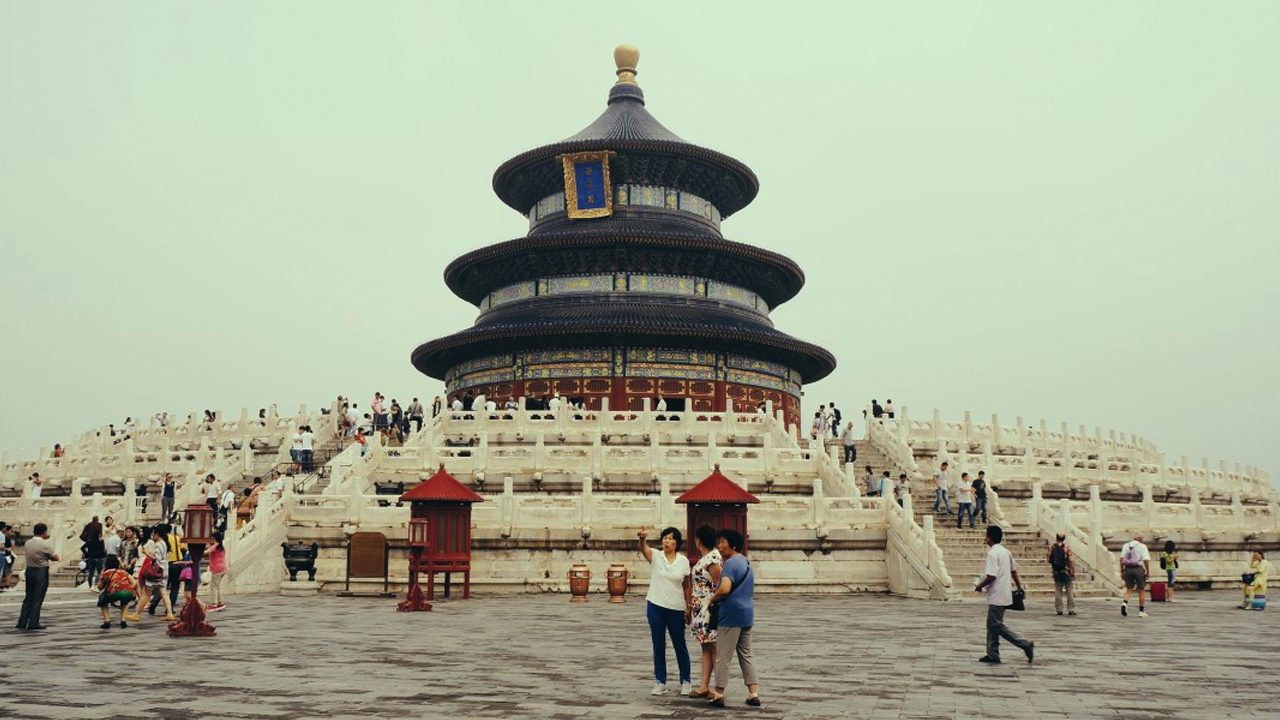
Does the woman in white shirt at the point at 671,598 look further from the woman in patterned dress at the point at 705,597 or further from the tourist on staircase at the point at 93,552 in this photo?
the tourist on staircase at the point at 93,552

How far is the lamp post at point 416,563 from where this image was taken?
60.8 feet

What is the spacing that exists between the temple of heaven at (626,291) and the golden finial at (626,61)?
3.12 meters

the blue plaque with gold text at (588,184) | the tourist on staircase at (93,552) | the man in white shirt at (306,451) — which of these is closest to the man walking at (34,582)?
the tourist on staircase at (93,552)

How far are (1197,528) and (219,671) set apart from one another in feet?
75.2

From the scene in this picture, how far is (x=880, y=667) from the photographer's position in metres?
11.8

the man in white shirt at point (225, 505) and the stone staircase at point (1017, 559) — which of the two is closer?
the stone staircase at point (1017, 559)

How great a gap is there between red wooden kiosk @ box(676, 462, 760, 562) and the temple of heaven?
20.4 m

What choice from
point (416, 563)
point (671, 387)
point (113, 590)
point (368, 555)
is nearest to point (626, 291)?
point (671, 387)

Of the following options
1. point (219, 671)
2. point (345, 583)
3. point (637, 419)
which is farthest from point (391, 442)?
point (219, 671)

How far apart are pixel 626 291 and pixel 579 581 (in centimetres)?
2634

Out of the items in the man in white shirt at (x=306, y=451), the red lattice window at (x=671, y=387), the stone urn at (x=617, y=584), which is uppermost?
the red lattice window at (x=671, y=387)

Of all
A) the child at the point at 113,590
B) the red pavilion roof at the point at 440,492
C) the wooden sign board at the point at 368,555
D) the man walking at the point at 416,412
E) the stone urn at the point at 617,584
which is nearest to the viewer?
the child at the point at 113,590

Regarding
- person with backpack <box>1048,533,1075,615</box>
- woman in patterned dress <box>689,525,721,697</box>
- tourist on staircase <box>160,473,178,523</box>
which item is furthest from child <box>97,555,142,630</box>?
person with backpack <box>1048,533,1075,615</box>

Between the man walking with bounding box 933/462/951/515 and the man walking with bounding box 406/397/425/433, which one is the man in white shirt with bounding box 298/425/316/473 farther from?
the man walking with bounding box 933/462/951/515
